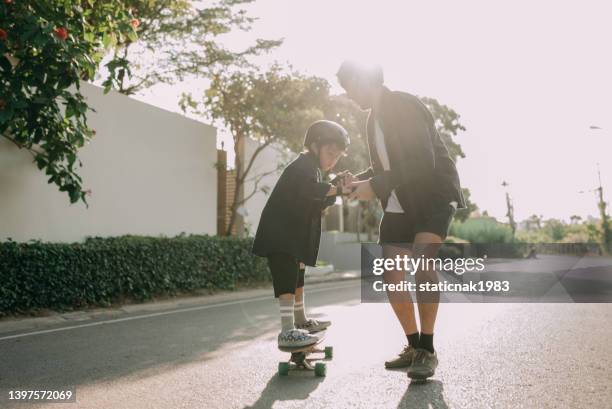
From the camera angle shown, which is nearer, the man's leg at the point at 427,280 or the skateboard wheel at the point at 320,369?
the man's leg at the point at 427,280

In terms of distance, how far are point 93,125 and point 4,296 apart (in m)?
4.20

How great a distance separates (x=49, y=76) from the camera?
6.11 metres

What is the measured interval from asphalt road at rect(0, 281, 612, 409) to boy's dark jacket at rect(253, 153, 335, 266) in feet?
2.83

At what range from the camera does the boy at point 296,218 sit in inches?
146

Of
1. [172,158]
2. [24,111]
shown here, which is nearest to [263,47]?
[172,158]

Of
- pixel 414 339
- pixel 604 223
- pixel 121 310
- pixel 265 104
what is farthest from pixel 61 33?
pixel 604 223

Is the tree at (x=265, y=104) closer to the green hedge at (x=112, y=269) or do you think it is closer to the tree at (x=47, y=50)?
the green hedge at (x=112, y=269)

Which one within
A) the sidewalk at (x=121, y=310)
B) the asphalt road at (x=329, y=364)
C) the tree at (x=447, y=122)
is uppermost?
the tree at (x=447, y=122)

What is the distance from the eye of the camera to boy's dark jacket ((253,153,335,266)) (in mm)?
3727

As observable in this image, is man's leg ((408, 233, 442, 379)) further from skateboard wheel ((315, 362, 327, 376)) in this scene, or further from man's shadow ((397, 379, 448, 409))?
skateboard wheel ((315, 362, 327, 376))

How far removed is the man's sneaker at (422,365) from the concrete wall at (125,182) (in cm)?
703

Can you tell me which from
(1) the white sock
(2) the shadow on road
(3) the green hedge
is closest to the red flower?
(3) the green hedge

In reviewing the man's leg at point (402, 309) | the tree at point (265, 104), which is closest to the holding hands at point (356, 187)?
the man's leg at point (402, 309)

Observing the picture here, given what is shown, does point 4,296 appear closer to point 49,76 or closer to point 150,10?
point 49,76
